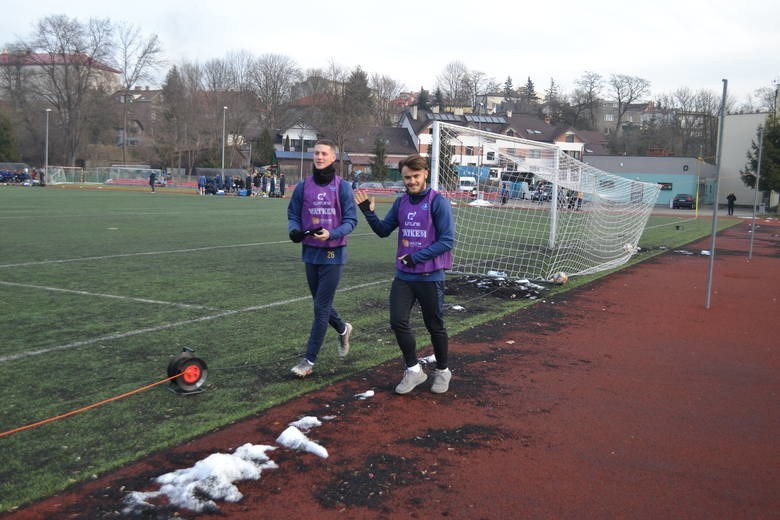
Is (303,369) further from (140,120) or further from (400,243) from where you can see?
(140,120)

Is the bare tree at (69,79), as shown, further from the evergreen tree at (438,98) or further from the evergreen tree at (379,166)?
the evergreen tree at (438,98)

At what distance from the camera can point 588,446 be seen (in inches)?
173

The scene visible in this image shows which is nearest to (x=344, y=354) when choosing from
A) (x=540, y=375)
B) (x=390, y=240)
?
(x=540, y=375)

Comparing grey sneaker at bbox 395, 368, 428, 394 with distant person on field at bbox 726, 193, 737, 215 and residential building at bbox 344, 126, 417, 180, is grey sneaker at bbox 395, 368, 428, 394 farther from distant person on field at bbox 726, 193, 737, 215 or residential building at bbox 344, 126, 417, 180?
residential building at bbox 344, 126, 417, 180

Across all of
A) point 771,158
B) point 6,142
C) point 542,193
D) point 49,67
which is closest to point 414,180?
point 542,193

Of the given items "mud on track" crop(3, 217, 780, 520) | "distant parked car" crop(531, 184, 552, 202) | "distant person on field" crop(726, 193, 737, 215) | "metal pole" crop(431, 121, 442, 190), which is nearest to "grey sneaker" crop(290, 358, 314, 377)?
"mud on track" crop(3, 217, 780, 520)

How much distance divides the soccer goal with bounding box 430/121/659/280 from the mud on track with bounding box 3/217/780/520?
190 inches

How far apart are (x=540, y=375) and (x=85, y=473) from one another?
3701 mm

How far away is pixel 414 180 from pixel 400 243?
1.66 ft

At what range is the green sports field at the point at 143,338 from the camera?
13.8 ft

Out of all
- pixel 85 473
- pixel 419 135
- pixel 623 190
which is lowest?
pixel 85 473

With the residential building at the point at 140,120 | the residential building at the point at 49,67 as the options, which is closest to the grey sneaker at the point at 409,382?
the residential building at the point at 49,67

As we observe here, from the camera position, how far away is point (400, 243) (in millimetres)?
5352

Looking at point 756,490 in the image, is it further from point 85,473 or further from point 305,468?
point 85,473
